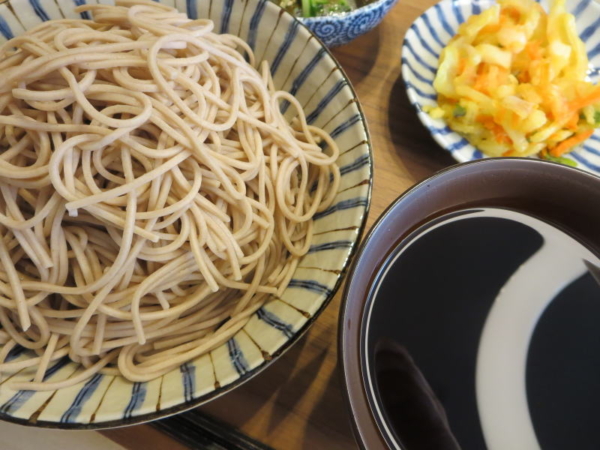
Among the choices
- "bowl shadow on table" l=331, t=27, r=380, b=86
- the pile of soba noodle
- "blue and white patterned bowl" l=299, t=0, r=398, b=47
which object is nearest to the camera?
the pile of soba noodle

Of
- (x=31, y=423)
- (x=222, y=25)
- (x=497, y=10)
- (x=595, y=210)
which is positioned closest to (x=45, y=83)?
(x=222, y=25)

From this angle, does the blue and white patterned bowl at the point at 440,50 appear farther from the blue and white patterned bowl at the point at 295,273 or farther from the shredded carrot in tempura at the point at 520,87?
the blue and white patterned bowl at the point at 295,273

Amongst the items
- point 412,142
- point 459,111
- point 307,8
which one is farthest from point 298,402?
point 307,8

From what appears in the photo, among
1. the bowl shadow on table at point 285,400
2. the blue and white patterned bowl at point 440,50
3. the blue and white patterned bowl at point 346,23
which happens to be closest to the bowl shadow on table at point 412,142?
the blue and white patterned bowl at point 440,50

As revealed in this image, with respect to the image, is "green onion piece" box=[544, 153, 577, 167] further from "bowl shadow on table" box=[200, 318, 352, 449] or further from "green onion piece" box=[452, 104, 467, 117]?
"bowl shadow on table" box=[200, 318, 352, 449]

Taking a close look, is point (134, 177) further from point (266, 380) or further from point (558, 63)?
point (558, 63)

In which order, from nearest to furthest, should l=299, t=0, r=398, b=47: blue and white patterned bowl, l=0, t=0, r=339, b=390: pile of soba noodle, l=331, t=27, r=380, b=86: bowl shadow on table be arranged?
l=0, t=0, r=339, b=390: pile of soba noodle < l=299, t=0, r=398, b=47: blue and white patterned bowl < l=331, t=27, r=380, b=86: bowl shadow on table

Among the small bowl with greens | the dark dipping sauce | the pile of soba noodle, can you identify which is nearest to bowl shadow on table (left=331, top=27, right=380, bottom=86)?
the small bowl with greens
